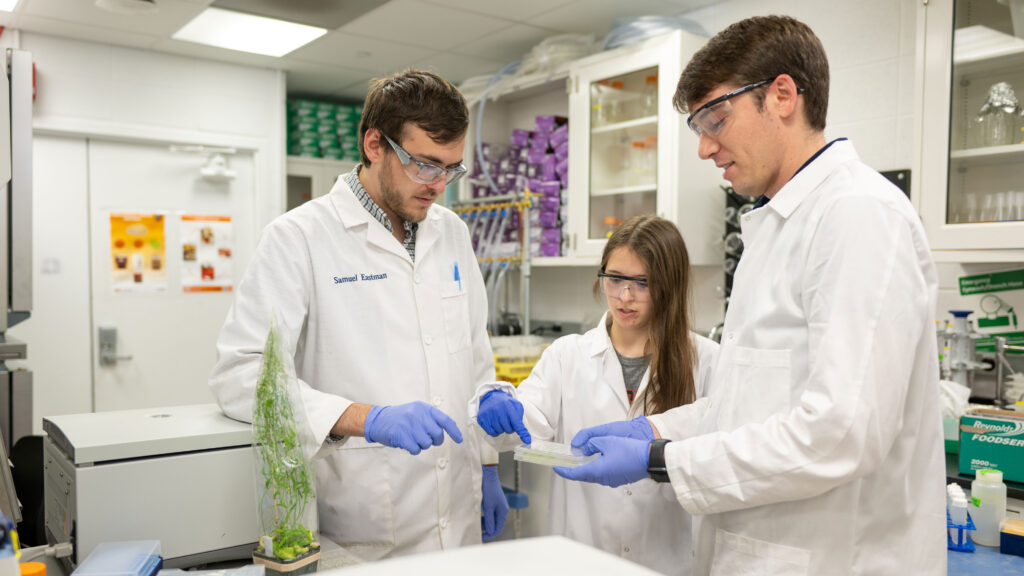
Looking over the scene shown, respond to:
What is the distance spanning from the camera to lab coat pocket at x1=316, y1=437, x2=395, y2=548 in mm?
1473

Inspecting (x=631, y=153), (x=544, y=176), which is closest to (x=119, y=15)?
(x=544, y=176)

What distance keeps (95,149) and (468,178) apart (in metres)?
1.97

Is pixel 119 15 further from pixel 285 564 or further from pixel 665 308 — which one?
pixel 285 564

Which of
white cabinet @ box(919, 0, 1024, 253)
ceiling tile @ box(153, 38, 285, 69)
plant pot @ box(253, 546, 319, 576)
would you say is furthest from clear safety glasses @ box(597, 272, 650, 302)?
ceiling tile @ box(153, 38, 285, 69)

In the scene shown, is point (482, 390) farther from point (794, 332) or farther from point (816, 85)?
point (816, 85)

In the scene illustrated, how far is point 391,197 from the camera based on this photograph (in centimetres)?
157

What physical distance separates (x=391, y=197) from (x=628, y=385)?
72 centimetres

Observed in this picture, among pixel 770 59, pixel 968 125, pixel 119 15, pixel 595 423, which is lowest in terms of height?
pixel 595 423

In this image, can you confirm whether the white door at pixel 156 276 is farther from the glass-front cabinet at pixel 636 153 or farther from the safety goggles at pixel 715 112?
the safety goggles at pixel 715 112

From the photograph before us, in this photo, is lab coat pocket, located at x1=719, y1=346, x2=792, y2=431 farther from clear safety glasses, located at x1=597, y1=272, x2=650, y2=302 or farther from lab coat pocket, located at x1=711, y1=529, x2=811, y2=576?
clear safety glasses, located at x1=597, y1=272, x2=650, y2=302

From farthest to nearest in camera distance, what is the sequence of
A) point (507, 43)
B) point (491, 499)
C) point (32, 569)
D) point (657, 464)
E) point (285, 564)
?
point (507, 43) < point (491, 499) < point (657, 464) < point (285, 564) < point (32, 569)

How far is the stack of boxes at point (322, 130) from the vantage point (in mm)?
4672

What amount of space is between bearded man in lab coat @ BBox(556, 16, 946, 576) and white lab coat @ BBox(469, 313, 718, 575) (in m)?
0.40

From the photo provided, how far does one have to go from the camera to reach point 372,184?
1.60 metres
